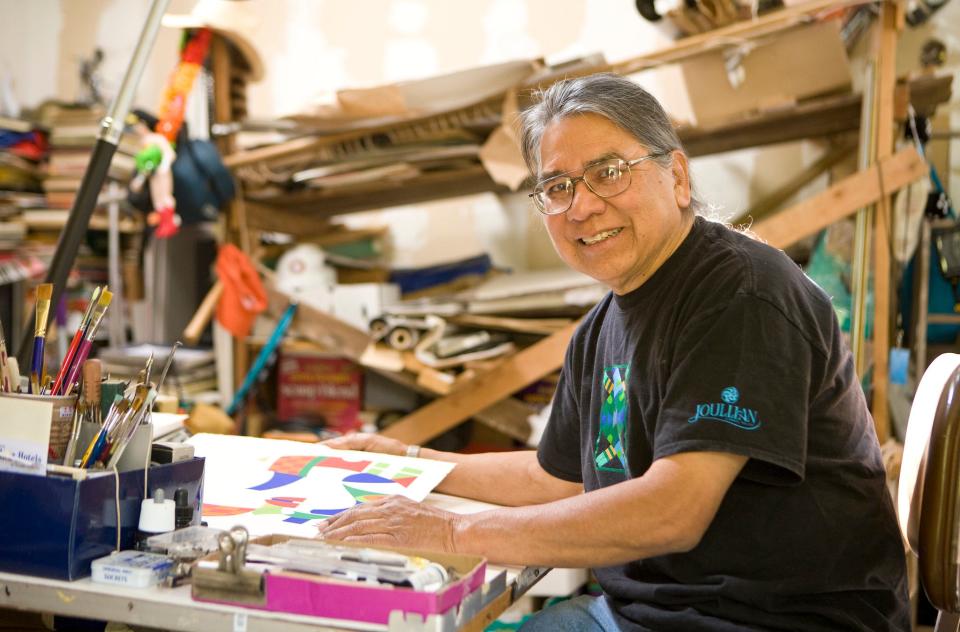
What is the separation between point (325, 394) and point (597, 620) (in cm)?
222

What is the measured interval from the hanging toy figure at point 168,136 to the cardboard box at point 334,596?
238 cm

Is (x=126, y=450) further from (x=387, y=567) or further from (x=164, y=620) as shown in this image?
(x=387, y=567)

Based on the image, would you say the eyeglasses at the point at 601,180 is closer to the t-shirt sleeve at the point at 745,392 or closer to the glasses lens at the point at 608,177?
the glasses lens at the point at 608,177

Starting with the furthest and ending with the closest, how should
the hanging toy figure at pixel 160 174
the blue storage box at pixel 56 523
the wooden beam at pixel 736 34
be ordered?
the hanging toy figure at pixel 160 174 → the wooden beam at pixel 736 34 → the blue storage box at pixel 56 523

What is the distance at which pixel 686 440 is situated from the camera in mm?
1079

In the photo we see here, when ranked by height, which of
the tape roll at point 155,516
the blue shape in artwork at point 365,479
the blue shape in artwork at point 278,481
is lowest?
the blue shape in artwork at point 278,481

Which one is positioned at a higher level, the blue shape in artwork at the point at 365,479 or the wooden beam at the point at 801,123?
the wooden beam at the point at 801,123

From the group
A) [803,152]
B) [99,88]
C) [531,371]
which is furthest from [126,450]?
[99,88]

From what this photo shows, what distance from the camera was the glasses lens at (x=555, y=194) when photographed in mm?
1393

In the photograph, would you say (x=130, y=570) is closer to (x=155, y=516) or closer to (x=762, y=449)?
(x=155, y=516)

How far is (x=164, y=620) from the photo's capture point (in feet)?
2.80

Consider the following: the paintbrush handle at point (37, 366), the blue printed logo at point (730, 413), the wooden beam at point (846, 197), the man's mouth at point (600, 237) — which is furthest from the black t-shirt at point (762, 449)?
the wooden beam at point (846, 197)

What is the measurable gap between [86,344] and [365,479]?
21.1 inches

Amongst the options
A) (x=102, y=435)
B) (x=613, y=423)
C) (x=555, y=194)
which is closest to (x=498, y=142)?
(x=555, y=194)
